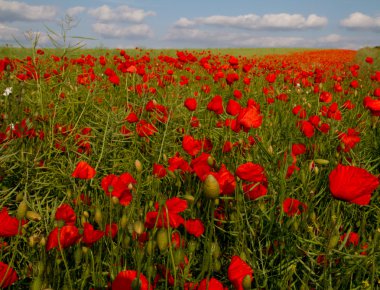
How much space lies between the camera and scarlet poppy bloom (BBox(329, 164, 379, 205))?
1055mm

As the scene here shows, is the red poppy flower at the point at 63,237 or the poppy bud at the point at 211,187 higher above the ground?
the poppy bud at the point at 211,187

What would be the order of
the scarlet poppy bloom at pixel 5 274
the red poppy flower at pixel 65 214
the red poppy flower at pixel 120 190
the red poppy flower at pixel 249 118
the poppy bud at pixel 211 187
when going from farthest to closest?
the red poppy flower at pixel 249 118
the red poppy flower at pixel 120 190
the red poppy flower at pixel 65 214
the poppy bud at pixel 211 187
the scarlet poppy bloom at pixel 5 274

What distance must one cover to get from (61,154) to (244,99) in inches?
91.2

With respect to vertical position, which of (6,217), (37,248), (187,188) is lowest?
(37,248)

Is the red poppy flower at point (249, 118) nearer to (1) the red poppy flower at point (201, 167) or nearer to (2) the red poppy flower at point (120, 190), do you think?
(1) the red poppy flower at point (201, 167)

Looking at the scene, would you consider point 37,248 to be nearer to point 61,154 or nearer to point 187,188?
point 187,188

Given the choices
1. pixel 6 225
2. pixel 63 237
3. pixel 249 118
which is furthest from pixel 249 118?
pixel 6 225

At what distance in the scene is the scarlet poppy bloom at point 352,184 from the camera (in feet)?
3.46

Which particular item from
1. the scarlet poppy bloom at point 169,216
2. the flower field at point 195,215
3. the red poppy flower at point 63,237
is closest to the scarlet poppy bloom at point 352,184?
the flower field at point 195,215

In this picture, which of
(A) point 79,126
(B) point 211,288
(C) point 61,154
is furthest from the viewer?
(A) point 79,126

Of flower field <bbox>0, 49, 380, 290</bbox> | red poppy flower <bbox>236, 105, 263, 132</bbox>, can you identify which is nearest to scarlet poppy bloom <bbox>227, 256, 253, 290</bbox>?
flower field <bbox>0, 49, 380, 290</bbox>

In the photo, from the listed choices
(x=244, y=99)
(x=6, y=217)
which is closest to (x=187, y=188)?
(x=6, y=217)

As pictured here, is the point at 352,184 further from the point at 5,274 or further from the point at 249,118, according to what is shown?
the point at 5,274

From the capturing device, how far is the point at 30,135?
7.09 feet
